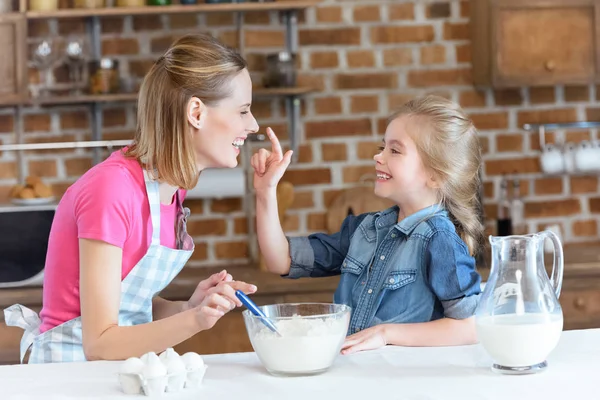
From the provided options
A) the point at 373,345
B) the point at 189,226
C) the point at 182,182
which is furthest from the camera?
the point at 189,226

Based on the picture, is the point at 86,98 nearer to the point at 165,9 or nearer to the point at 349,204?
the point at 165,9

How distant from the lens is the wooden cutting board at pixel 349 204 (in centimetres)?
316

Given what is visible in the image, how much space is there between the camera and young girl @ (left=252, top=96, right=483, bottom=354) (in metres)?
1.70

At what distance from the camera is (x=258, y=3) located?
2.98 metres

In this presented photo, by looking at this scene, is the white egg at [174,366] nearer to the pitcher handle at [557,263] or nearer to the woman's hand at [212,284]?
the woman's hand at [212,284]

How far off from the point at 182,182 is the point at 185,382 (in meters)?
→ 0.59

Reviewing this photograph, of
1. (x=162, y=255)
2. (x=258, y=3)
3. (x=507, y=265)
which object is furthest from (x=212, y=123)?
(x=258, y=3)

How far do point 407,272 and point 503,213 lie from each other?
5.19 feet

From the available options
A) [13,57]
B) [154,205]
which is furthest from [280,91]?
[154,205]

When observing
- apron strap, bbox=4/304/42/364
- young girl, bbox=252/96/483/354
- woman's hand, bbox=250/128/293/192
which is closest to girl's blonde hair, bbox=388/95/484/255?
young girl, bbox=252/96/483/354

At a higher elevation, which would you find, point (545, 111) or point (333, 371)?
point (545, 111)

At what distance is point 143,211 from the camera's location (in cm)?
174

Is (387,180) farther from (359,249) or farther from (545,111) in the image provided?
(545,111)

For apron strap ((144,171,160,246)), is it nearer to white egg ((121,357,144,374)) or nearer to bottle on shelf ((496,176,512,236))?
white egg ((121,357,144,374))
